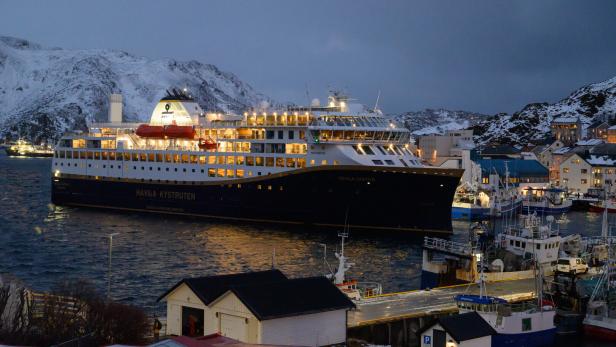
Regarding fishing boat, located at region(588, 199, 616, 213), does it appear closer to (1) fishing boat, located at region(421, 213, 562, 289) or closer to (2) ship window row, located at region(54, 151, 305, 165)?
(2) ship window row, located at region(54, 151, 305, 165)

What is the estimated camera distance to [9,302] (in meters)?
22.4

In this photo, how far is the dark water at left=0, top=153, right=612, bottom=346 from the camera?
38.1 meters

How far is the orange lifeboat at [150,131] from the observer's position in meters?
65.6

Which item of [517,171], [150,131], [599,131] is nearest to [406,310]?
[150,131]

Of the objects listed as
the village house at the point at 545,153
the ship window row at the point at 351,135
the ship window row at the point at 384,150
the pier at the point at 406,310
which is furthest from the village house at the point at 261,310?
the village house at the point at 545,153

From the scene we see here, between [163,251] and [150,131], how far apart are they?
73.8 feet

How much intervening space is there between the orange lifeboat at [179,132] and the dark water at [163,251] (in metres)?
6.83

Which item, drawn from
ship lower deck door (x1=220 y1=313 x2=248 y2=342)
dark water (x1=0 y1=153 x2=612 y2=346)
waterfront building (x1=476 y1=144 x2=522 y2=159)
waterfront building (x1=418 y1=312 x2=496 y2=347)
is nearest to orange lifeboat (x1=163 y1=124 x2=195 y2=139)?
dark water (x1=0 y1=153 x2=612 y2=346)

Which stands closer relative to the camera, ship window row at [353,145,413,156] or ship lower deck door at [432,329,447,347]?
ship lower deck door at [432,329,447,347]

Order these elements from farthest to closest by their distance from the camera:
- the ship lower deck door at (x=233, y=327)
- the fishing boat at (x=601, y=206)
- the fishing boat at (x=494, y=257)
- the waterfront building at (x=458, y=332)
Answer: the fishing boat at (x=601, y=206) < the fishing boat at (x=494, y=257) < the waterfront building at (x=458, y=332) < the ship lower deck door at (x=233, y=327)

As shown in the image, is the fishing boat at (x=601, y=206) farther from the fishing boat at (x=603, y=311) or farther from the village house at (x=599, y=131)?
the village house at (x=599, y=131)

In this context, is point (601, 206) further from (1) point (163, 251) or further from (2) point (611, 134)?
(2) point (611, 134)

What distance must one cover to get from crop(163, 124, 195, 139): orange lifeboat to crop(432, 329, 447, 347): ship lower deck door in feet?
140

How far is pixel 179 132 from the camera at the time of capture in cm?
6431
